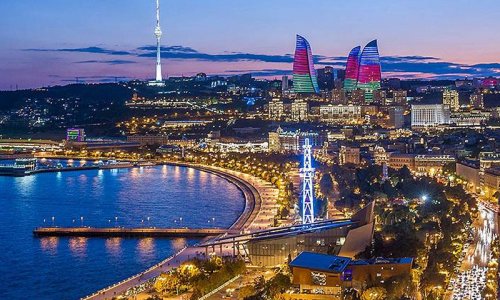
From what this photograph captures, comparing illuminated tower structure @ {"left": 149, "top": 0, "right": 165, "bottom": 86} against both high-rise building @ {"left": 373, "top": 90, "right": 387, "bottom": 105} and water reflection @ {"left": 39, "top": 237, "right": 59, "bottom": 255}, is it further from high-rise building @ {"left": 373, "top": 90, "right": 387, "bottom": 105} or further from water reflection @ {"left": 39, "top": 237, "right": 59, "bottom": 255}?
water reflection @ {"left": 39, "top": 237, "right": 59, "bottom": 255}

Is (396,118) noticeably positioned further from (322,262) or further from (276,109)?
(322,262)

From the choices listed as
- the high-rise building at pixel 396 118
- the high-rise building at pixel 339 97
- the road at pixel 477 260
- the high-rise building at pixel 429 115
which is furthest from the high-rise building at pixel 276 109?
the road at pixel 477 260

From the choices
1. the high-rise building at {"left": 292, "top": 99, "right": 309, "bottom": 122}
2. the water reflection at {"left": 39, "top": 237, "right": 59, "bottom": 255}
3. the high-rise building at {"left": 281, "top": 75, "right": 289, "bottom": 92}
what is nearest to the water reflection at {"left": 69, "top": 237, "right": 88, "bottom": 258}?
the water reflection at {"left": 39, "top": 237, "right": 59, "bottom": 255}

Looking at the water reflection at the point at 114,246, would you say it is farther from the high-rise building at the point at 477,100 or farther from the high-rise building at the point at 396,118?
the high-rise building at the point at 477,100

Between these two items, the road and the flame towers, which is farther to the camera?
the flame towers

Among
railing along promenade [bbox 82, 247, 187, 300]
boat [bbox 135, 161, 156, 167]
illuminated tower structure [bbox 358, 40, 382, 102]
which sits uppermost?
illuminated tower structure [bbox 358, 40, 382, 102]

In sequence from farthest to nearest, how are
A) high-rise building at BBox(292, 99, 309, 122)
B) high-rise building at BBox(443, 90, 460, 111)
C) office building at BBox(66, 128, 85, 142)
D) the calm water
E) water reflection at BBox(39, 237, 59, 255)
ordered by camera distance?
high-rise building at BBox(292, 99, 309, 122) < high-rise building at BBox(443, 90, 460, 111) < office building at BBox(66, 128, 85, 142) < water reflection at BBox(39, 237, 59, 255) < the calm water

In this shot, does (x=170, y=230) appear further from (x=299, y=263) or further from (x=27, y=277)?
(x=299, y=263)

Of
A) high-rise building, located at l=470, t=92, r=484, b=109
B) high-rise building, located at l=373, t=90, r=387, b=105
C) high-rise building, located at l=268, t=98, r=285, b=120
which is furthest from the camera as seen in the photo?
high-rise building, located at l=373, t=90, r=387, b=105
